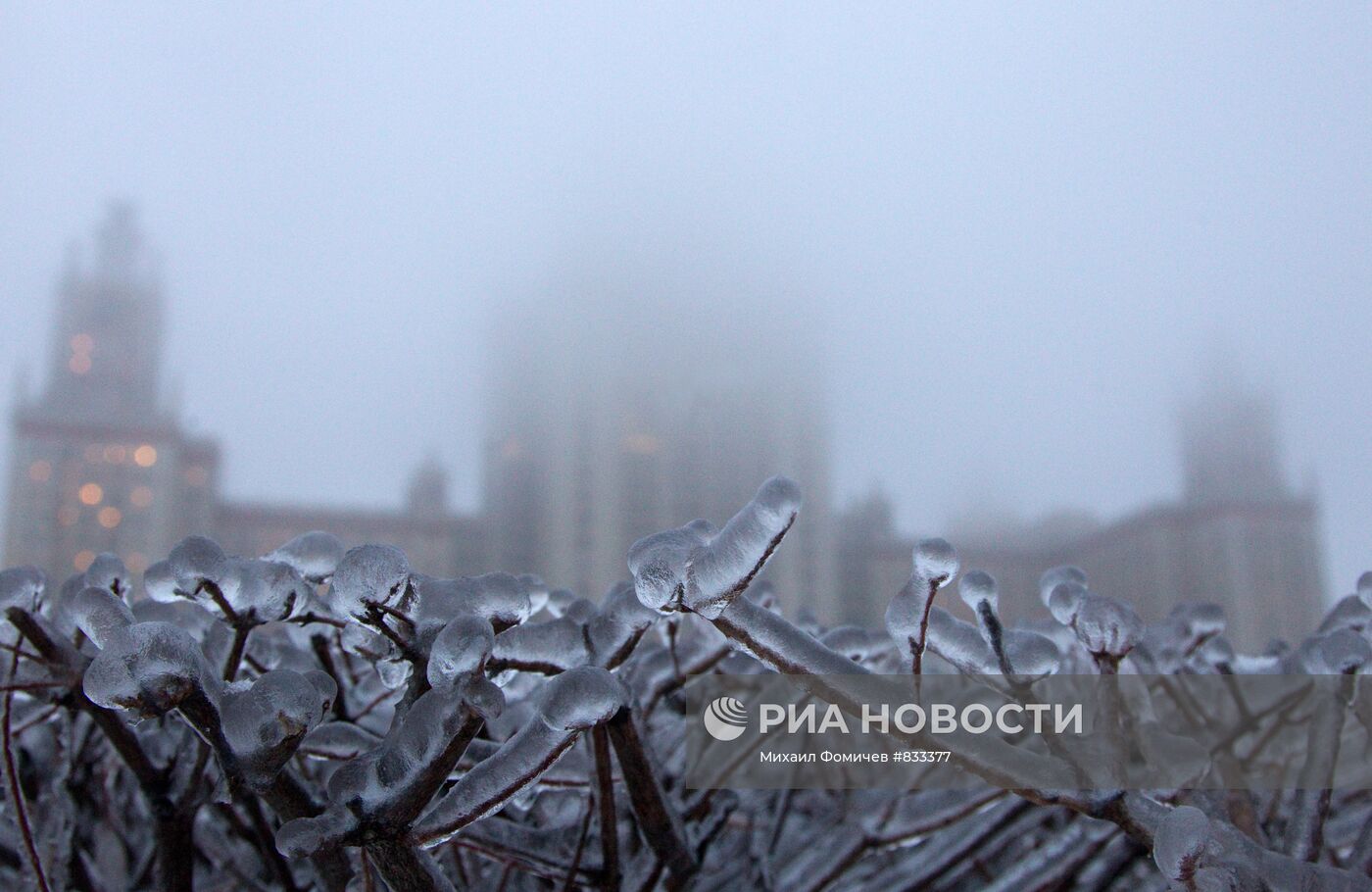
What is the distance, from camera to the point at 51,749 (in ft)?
3.56

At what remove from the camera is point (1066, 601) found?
75cm

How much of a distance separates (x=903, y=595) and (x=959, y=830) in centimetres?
39

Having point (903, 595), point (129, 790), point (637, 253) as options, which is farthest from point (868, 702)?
point (637, 253)

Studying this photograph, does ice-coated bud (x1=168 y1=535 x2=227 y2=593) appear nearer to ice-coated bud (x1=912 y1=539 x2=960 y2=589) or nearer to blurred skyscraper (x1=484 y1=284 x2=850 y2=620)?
ice-coated bud (x1=912 y1=539 x2=960 y2=589)

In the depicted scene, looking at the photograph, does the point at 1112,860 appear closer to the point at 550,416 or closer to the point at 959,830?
the point at 959,830

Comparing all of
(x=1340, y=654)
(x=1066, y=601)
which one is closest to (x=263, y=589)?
(x=1066, y=601)

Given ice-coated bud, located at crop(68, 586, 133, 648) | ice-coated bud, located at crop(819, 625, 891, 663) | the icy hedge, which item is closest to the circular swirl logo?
the icy hedge

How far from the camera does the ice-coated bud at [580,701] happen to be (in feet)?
1.91

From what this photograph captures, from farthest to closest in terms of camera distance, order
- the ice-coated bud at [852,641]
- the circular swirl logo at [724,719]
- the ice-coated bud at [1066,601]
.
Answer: the circular swirl logo at [724,719]
the ice-coated bud at [852,641]
the ice-coated bud at [1066,601]

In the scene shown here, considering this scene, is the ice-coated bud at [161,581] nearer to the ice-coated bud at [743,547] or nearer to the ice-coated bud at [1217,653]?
the ice-coated bud at [743,547]

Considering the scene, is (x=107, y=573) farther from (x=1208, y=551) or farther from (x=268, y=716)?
(x=1208, y=551)

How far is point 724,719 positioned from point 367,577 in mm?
546

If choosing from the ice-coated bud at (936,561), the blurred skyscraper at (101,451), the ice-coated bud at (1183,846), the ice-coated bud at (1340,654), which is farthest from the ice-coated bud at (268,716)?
the blurred skyscraper at (101,451)

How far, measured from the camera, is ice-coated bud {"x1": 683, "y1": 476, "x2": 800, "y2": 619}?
0.53m
